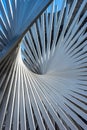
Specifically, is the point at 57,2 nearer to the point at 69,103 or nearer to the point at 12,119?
the point at 69,103

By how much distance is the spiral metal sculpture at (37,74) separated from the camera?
5.27 meters

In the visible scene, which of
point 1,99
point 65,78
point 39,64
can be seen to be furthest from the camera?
point 39,64

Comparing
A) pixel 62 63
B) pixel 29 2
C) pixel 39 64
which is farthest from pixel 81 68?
pixel 29 2

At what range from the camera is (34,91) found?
244 inches

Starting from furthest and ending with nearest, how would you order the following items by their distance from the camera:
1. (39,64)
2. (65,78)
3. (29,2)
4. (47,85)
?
1. (39,64)
2. (65,78)
3. (47,85)
4. (29,2)

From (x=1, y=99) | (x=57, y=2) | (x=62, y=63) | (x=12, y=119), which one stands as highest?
(x=57, y=2)

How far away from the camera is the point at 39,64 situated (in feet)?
26.3

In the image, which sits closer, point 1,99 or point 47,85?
point 1,99

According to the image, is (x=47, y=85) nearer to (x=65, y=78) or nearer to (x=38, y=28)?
(x=65, y=78)

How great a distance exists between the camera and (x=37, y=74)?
7.10 m

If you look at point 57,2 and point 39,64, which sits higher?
point 57,2

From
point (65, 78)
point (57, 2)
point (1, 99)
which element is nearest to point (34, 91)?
point (1, 99)

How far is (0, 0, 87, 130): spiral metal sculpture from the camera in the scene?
208 inches

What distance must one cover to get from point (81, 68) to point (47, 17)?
171cm
